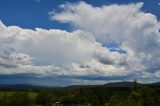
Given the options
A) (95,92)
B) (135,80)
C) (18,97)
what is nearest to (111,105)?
(135,80)

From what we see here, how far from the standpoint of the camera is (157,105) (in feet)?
355


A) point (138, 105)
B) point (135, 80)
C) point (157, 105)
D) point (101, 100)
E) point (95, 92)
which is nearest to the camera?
point (138, 105)

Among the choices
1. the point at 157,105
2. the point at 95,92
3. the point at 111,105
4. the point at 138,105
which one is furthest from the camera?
the point at 95,92

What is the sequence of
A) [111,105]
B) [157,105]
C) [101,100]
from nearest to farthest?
[157,105] < [111,105] < [101,100]

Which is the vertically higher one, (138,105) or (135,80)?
(135,80)

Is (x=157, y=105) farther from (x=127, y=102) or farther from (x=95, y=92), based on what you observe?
(x=95, y=92)

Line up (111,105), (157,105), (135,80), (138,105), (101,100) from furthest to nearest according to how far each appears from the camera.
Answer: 1. (101,100)
2. (135,80)
3. (111,105)
4. (157,105)
5. (138,105)

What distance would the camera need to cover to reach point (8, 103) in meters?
182

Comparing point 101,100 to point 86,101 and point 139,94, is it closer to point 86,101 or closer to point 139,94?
point 86,101

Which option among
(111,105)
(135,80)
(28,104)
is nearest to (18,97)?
(28,104)

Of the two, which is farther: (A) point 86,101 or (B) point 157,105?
(A) point 86,101

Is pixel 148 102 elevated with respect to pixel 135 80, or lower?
lower

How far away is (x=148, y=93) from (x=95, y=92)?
260ft

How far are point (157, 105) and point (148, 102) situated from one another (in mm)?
3026
